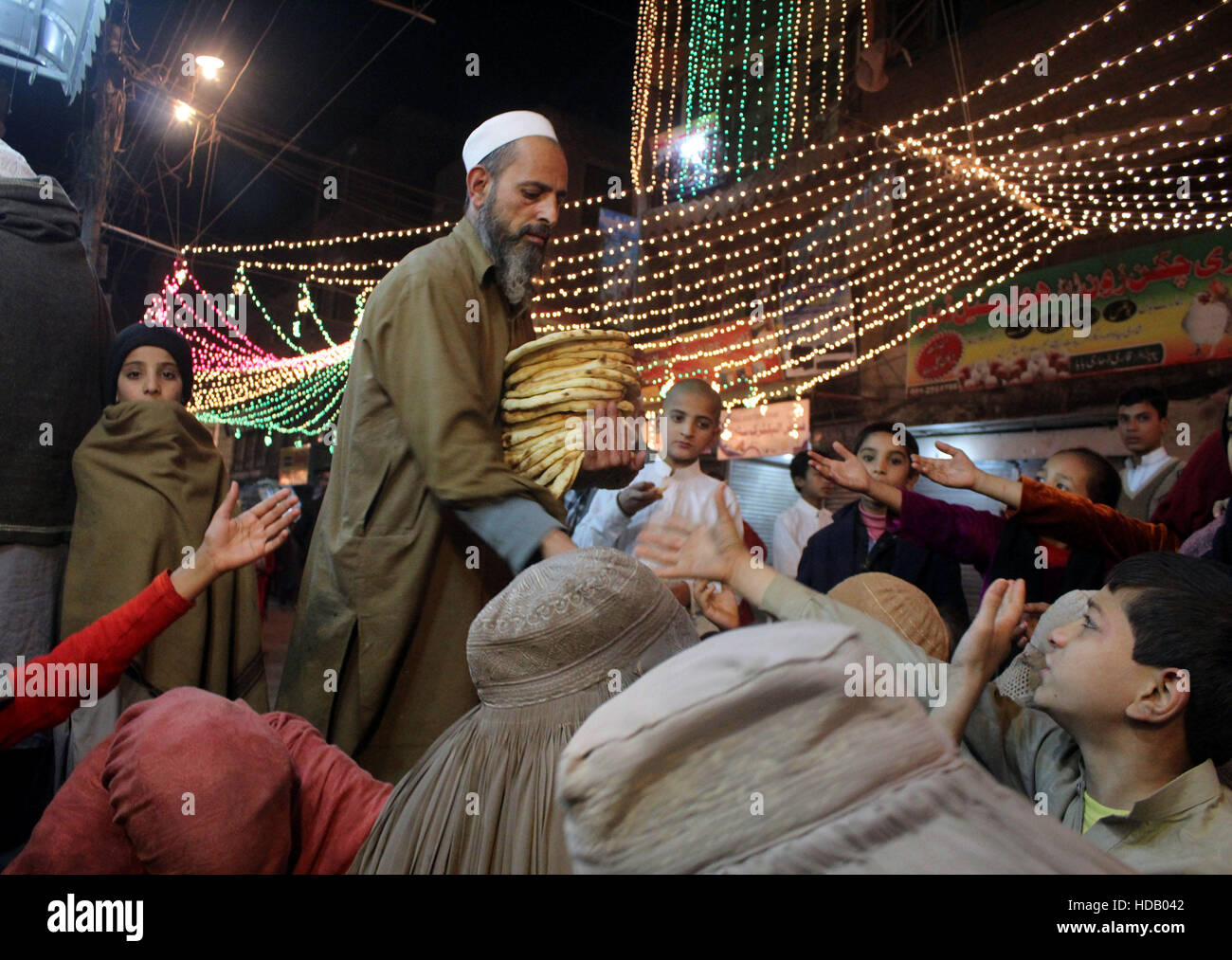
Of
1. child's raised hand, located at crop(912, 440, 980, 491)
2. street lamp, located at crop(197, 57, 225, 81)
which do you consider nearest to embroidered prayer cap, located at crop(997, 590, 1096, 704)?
child's raised hand, located at crop(912, 440, 980, 491)

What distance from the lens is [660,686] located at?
20.8 inches

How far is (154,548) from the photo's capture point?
215 cm

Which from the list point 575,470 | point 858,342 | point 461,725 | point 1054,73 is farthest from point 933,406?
point 461,725

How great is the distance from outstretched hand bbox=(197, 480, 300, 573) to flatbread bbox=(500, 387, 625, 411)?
52cm

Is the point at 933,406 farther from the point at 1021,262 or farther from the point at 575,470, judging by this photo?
the point at 575,470

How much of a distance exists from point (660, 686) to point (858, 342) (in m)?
10.6

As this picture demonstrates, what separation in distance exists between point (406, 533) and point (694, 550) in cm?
61

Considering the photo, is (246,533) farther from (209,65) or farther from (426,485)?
(209,65)

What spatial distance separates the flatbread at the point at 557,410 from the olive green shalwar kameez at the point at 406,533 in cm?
5

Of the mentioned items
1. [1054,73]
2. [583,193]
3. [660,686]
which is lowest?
[660,686]

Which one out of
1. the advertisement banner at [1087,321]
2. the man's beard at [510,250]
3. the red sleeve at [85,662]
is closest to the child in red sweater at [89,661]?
the red sleeve at [85,662]

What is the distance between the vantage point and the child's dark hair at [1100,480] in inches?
128

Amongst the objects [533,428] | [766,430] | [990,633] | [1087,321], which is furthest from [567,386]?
[766,430]

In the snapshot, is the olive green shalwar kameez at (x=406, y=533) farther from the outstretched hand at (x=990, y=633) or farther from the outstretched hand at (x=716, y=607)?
the outstretched hand at (x=990, y=633)
